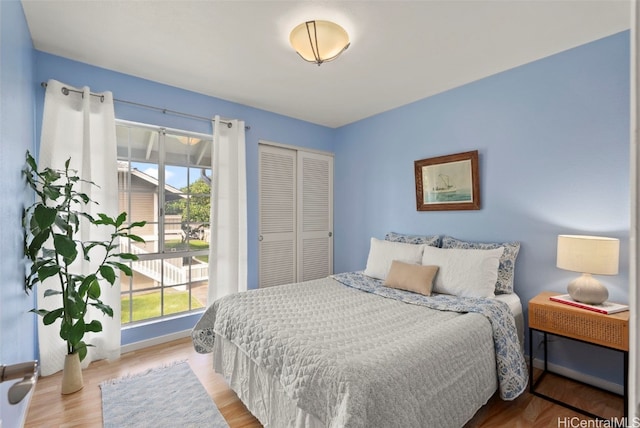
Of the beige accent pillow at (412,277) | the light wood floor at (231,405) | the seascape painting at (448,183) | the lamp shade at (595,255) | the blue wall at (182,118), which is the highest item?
the blue wall at (182,118)

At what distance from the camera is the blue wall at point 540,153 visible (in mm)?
2244

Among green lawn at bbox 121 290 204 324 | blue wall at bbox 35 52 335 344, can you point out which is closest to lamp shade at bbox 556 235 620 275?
blue wall at bbox 35 52 335 344

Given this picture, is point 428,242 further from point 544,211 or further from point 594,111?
point 594,111

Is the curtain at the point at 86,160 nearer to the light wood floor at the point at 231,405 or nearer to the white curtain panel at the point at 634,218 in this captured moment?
the light wood floor at the point at 231,405

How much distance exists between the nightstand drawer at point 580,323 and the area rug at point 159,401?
2.25 metres

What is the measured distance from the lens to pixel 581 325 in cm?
204

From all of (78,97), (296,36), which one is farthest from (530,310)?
(78,97)

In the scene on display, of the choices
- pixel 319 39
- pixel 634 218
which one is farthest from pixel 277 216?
pixel 634 218

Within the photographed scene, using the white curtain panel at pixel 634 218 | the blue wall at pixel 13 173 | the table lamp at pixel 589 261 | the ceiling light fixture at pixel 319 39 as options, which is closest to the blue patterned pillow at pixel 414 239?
the table lamp at pixel 589 261

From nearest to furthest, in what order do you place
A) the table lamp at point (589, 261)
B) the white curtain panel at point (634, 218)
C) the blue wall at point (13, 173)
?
the white curtain panel at point (634, 218) → the blue wall at point (13, 173) → the table lamp at point (589, 261)

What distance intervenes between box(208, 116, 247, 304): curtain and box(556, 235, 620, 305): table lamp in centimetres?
287

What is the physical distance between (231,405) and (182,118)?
2665 mm

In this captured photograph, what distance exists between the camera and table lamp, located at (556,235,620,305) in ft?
6.60

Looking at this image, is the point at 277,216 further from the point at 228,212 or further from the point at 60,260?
the point at 60,260
